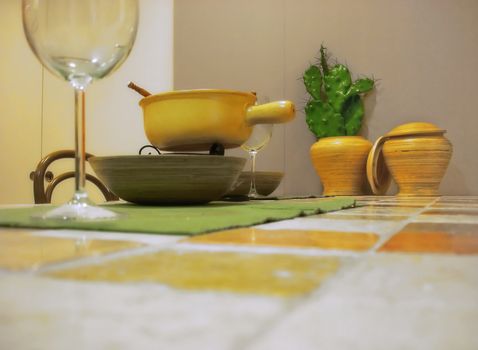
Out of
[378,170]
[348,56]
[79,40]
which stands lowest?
[378,170]

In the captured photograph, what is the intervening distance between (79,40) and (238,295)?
405mm

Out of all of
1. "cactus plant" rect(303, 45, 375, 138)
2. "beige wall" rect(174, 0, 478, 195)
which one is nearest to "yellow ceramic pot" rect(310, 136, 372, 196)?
"cactus plant" rect(303, 45, 375, 138)

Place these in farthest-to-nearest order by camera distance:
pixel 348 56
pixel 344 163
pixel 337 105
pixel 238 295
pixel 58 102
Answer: pixel 58 102 < pixel 348 56 < pixel 337 105 < pixel 344 163 < pixel 238 295

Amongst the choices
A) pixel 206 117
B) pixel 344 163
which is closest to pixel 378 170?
pixel 344 163

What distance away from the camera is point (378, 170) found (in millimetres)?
1765

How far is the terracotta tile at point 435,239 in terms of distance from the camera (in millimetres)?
326

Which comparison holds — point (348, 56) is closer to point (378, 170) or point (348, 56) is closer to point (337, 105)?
point (337, 105)

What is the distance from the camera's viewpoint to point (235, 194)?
42.7 inches

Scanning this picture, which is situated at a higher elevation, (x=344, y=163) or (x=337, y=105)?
(x=337, y=105)

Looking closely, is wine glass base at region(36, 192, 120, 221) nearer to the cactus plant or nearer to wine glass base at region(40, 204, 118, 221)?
wine glass base at region(40, 204, 118, 221)

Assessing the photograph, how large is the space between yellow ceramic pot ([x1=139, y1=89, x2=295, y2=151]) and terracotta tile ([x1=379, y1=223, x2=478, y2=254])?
1.64 ft

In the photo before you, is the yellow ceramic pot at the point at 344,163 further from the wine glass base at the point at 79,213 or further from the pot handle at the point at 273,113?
the wine glass base at the point at 79,213

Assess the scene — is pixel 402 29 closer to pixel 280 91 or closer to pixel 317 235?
pixel 280 91

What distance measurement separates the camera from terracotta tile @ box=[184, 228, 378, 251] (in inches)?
13.5
